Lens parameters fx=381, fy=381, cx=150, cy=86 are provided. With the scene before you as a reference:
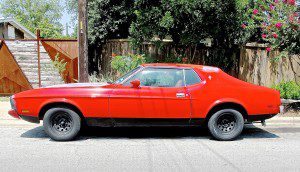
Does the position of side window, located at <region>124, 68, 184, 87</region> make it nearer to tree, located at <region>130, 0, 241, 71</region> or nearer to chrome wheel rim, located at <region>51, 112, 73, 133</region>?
chrome wheel rim, located at <region>51, 112, 73, 133</region>

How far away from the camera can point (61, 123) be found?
25.0 feet

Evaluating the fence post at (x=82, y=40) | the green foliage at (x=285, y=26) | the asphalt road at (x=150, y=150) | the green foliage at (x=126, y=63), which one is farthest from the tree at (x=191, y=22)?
the asphalt road at (x=150, y=150)

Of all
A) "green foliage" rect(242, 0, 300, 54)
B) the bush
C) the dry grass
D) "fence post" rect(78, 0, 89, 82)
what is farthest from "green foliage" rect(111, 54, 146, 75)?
the bush

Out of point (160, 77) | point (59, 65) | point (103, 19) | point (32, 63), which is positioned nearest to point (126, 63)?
point (59, 65)

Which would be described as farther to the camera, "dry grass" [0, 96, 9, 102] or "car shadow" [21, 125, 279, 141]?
"dry grass" [0, 96, 9, 102]

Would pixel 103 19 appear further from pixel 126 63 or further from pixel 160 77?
pixel 160 77

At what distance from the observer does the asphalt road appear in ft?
19.2

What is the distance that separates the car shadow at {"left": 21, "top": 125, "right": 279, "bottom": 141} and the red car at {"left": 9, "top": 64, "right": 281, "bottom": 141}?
1.92ft

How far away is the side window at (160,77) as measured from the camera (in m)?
7.68

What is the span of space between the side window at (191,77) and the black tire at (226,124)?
77 cm

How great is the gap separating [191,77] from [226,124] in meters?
1.19

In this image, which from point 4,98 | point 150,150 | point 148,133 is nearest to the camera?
point 150,150

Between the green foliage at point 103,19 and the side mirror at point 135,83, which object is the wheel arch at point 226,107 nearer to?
the side mirror at point 135,83

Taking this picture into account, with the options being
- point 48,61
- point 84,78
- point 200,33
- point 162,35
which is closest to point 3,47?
point 48,61
